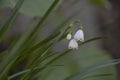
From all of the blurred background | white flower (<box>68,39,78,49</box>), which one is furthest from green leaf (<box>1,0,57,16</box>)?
white flower (<box>68,39,78,49</box>)

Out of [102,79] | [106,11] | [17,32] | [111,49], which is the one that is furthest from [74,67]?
[106,11]

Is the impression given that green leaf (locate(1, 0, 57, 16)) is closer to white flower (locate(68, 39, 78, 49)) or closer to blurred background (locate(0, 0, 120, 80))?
blurred background (locate(0, 0, 120, 80))

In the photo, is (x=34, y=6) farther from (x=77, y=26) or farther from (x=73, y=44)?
(x=77, y=26)

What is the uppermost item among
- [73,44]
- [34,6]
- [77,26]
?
[77,26]

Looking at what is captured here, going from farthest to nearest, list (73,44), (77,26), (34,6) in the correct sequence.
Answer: (77,26) → (34,6) → (73,44)

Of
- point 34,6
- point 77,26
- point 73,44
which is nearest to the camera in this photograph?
point 73,44

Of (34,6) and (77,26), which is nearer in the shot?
(34,6)

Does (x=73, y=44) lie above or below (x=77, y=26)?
below

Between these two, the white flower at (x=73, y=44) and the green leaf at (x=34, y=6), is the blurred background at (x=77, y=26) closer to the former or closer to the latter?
the green leaf at (x=34, y=6)

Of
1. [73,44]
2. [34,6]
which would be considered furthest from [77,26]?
[73,44]
